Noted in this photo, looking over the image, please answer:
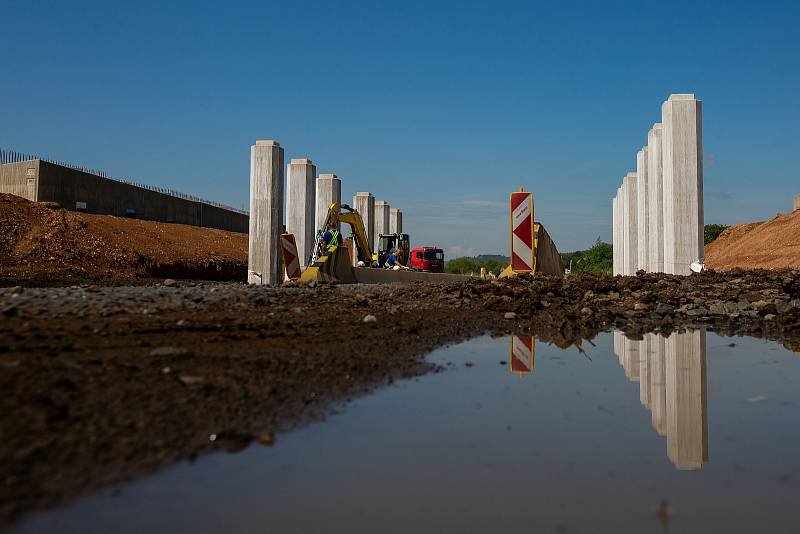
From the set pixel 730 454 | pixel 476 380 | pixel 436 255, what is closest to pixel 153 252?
pixel 436 255

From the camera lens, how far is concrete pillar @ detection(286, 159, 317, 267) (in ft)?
56.6

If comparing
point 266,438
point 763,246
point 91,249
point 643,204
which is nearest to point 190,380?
point 266,438

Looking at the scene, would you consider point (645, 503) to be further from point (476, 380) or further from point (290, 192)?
point (290, 192)

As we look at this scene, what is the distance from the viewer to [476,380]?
3.70 m

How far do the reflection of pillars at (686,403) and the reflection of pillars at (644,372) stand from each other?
109 millimetres

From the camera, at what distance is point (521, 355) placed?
465 centimetres

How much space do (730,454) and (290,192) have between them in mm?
16041

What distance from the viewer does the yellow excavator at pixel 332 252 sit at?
14625 millimetres

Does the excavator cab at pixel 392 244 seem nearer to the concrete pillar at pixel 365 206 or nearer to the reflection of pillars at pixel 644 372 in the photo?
the concrete pillar at pixel 365 206

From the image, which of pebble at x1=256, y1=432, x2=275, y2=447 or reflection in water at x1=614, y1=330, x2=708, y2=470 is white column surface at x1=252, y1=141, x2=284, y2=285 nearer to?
reflection in water at x1=614, y1=330, x2=708, y2=470

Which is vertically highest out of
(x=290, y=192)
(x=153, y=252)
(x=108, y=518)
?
(x=290, y=192)

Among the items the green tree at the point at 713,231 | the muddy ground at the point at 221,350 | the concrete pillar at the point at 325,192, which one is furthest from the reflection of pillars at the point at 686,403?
the green tree at the point at 713,231

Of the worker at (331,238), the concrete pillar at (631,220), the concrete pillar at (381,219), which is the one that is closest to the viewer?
the worker at (331,238)

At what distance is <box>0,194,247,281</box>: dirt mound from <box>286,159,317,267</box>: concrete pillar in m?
6.01
